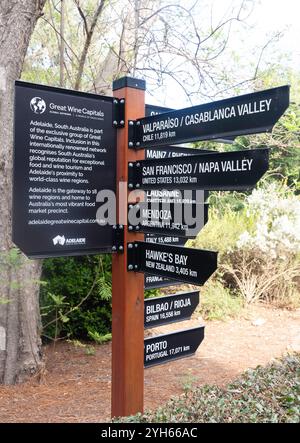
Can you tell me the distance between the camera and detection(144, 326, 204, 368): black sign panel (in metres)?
3.39

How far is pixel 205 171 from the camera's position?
2916mm

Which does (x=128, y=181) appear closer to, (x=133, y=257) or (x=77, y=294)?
(x=133, y=257)

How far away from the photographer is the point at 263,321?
24.8 ft

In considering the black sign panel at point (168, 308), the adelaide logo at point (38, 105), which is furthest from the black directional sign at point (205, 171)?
the black sign panel at point (168, 308)

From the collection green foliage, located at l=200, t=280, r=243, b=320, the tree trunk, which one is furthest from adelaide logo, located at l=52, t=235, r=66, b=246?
green foliage, located at l=200, t=280, r=243, b=320

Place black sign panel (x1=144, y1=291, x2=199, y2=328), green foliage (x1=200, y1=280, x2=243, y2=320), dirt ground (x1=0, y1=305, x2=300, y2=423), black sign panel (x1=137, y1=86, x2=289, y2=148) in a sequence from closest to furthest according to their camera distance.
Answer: black sign panel (x1=137, y1=86, x2=289, y2=148) → black sign panel (x1=144, y1=291, x2=199, y2=328) → dirt ground (x1=0, y1=305, x2=300, y2=423) → green foliage (x1=200, y1=280, x2=243, y2=320)

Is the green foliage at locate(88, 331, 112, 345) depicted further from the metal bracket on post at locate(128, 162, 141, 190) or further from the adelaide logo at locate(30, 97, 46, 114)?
the adelaide logo at locate(30, 97, 46, 114)

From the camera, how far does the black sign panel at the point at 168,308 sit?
353 cm

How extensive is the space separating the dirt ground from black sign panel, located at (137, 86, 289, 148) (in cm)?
231

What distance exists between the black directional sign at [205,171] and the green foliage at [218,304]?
15.5 ft

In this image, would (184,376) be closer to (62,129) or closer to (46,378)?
(46,378)

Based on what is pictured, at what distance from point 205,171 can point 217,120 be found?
0.97 feet

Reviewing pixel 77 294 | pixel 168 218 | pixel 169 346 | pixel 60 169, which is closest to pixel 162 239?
pixel 168 218

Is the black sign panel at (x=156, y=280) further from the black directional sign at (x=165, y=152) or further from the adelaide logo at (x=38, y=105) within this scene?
the adelaide logo at (x=38, y=105)
